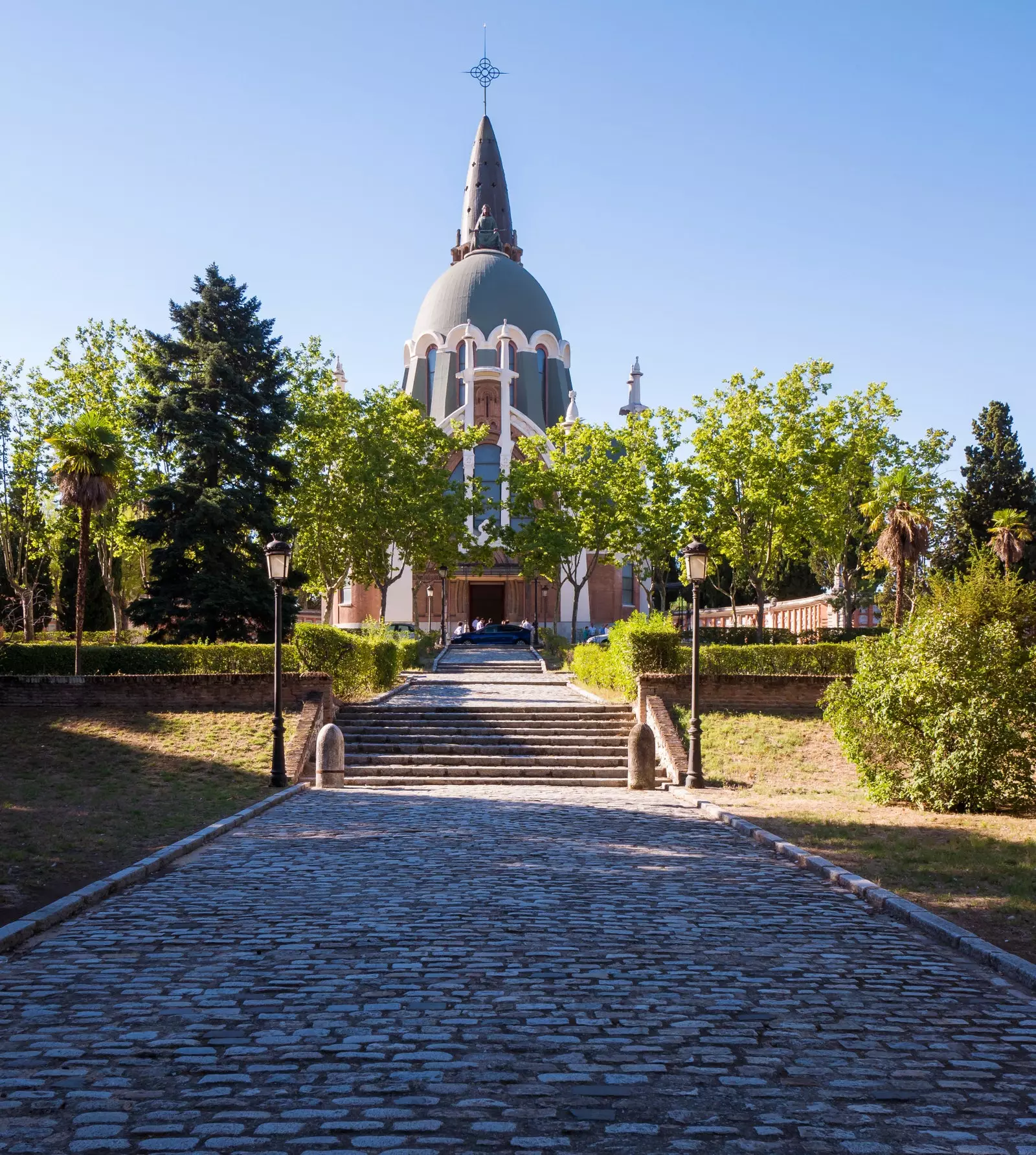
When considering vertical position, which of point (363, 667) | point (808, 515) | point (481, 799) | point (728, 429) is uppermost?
point (728, 429)

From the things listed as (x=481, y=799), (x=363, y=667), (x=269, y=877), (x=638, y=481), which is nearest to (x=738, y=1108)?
(x=269, y=877)

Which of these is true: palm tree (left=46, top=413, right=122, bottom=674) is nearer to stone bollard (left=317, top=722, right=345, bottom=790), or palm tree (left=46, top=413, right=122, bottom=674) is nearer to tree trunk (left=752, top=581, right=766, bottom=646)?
stone bollard (left=317, top=722, right=345, bottom=790)

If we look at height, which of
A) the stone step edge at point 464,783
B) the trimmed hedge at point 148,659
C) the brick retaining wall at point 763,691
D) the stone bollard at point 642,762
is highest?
the trimmed hedge at point 148,659

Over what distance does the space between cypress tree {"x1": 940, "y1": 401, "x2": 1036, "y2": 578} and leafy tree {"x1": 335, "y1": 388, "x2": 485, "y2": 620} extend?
19954 millimetres

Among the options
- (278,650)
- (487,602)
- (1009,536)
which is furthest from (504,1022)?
(487,602)

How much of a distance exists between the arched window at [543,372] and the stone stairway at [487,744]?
4404cm

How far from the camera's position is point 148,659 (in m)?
21.4

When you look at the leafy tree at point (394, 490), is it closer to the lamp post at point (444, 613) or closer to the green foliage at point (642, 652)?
the lamp post at point (444, 613)

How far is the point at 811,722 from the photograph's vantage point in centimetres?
1941

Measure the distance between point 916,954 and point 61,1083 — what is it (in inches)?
184

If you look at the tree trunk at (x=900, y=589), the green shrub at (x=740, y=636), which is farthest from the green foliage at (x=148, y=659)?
the tree trunk at (x=900, y=589)

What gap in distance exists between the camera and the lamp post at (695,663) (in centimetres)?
1533

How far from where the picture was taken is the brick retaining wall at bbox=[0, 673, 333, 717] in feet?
64.4

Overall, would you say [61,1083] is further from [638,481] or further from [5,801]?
[638,481]
